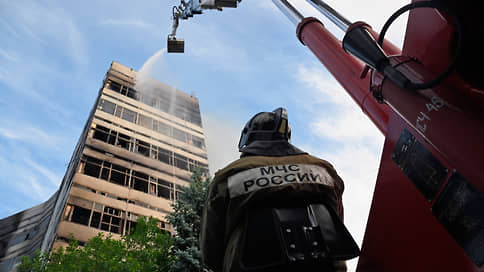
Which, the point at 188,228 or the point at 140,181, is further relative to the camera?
the point at 140,181

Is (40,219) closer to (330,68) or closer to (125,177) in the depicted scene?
(125,177)

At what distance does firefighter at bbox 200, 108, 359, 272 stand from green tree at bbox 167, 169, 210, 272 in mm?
8323

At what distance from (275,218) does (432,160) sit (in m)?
1.17

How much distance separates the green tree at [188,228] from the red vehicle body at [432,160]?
8.77 metres

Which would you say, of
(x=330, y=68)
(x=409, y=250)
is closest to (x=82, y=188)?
(x=330, y=68)

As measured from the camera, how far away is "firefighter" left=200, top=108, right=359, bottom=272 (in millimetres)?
2320

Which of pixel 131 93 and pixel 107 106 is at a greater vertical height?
pixel 131 93

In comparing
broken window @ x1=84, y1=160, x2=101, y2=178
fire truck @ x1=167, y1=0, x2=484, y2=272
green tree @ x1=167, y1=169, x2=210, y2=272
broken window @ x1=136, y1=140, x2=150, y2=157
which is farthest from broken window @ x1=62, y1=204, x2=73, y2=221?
fire truck @ x1=167, y1=0, x2=484, y2=272

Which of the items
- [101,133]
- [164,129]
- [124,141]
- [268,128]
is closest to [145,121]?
[164,129]

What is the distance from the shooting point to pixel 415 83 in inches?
79.7

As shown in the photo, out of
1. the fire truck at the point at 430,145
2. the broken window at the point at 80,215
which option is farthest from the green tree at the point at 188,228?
the broken window at the point at 80,215

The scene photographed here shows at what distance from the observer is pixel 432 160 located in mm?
1987

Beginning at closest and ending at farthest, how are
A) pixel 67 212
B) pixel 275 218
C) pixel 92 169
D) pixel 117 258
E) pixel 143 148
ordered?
pixel 275 218
pixel 117 258
pixel 67 212
pixel 92 169
pixel 143 148

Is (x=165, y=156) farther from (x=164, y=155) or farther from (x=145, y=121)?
(x=145, y=121)
